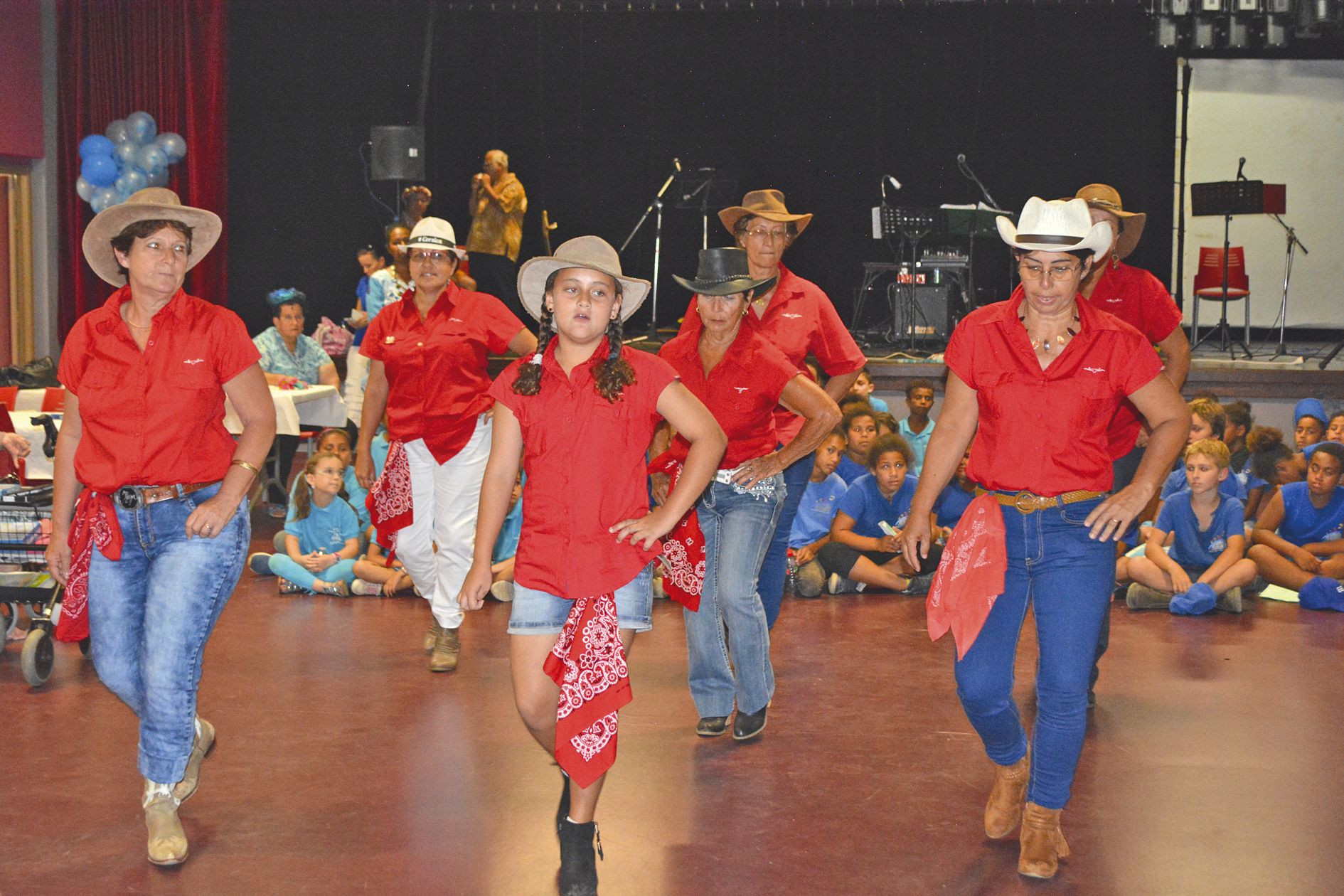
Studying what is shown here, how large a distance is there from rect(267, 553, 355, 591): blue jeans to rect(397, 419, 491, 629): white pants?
150cm

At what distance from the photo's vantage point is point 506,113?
14578 mm

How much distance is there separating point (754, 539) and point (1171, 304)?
167cm

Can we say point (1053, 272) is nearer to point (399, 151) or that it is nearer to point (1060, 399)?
point (1060, 399)

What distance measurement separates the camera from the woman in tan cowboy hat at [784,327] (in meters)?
4.84

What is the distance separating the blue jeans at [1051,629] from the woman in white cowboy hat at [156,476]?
6.26 feet

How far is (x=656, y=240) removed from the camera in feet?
46.8

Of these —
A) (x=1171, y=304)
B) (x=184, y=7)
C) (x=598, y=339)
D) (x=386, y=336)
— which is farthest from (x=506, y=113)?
(x=598, y=339)

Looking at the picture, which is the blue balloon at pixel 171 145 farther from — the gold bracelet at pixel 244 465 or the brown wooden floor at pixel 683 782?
the gold bracelet at pixel 244 465

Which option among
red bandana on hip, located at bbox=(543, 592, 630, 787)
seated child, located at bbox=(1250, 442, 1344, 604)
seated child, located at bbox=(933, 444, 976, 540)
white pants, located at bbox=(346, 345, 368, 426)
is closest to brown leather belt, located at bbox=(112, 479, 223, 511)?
red bandana on hip, located at bbox=(543, 592, 630, 787)

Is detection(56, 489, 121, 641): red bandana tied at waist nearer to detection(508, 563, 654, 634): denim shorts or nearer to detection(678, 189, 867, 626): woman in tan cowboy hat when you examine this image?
detection(508, 563, 654, 634): denim shorts

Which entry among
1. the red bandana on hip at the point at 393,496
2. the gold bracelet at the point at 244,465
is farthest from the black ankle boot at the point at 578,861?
the red bandana on hip at the point at 393,496

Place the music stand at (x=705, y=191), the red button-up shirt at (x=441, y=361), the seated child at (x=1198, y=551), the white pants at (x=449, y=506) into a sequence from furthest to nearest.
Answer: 1. the music stand at (x=705, y=191)
2. the seated child at (x=1198, y=551)
3. the white pants at (x=449, y=506)
4. the red button-up shirt at (x=441, y=361)

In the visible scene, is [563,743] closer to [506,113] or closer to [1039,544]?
[1039,544]

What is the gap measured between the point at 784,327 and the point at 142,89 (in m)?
10.9
